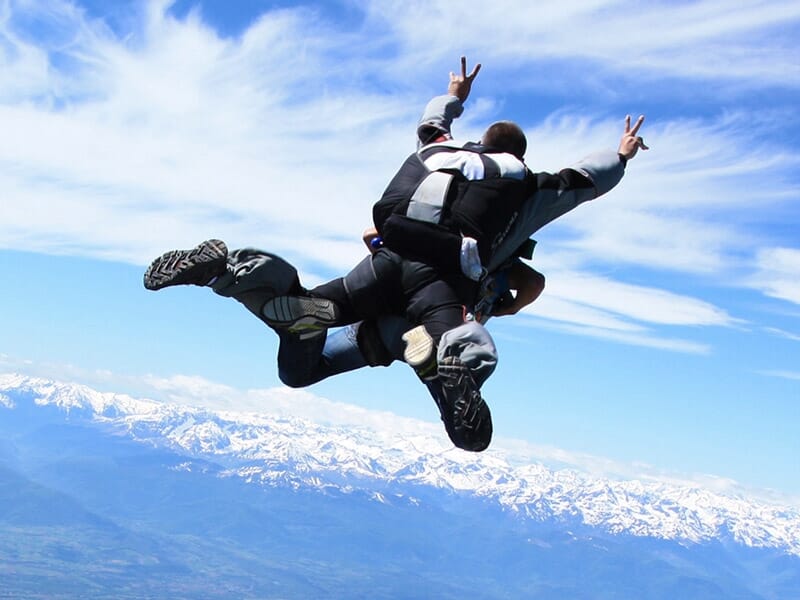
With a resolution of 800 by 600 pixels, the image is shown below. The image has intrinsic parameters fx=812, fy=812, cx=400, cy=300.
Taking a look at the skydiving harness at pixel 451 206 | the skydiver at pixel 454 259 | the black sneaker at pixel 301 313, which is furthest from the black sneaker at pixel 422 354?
the black sneaker at pixel 301 313

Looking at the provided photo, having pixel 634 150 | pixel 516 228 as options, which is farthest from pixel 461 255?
pixel 634 150

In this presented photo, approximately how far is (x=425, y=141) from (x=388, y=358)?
142 cm

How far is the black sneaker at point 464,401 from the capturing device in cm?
403

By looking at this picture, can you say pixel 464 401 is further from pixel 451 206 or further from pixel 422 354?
pixel 451 206

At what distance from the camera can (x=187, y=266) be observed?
4324 millimetres

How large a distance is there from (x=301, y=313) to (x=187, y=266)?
77cm

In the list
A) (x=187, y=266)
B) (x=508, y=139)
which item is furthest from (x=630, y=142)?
(x=187, y=266)

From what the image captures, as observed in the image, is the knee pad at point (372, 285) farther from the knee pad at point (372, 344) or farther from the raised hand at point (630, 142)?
the raised hand at point (630, 142)

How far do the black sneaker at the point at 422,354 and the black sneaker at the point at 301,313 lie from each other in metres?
0.63

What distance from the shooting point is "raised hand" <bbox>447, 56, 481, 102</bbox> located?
5.61 m

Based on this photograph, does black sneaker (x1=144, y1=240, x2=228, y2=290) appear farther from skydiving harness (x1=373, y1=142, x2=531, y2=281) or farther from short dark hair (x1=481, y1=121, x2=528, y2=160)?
short dark hair (x1=481, y1=121, x2=528, y2=160)

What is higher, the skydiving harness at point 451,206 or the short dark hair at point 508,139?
the short dark hair at point 508,139

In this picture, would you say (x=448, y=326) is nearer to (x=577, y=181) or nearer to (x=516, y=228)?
(x=516, y=228)

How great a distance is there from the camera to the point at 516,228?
502 centimetres
